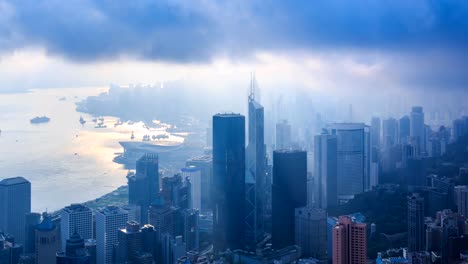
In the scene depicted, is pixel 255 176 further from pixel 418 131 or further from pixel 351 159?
pixel 418 131

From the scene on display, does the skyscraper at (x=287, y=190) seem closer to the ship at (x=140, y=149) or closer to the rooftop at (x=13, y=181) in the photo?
the ship at (x=140, y=149)

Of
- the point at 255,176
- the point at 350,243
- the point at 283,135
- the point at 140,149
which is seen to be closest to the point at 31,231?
the point at 255,176

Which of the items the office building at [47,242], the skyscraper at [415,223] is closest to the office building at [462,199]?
the skyscraper at [415,223]

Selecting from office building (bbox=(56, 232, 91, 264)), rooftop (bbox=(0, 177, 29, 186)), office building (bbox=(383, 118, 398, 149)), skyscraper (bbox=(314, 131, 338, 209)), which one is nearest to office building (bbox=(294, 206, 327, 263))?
skyscraper (bbox=(314, 131, 338, 209))

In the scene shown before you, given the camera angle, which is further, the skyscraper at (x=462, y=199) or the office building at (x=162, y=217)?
the office building at (x=162, y=217)

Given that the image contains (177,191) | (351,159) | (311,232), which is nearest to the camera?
(311,232)
